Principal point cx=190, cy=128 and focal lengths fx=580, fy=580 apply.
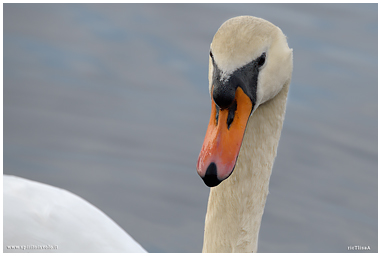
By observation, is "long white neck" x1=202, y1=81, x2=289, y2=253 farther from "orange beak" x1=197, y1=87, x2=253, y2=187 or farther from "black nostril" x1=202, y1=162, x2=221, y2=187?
"black nostril" x1=202, y1=162, x2=221, y2=187

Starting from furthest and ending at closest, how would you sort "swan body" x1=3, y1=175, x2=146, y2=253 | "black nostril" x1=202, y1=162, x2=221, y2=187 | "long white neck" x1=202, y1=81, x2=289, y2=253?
1. "swan body" x1=3, y1=175, x2=146, y2=253
2. "long white neck" x1=202, y1=81, x2=289, y2=253
3. "black nostril" x1=202, y1=162, x2=221, y2=187

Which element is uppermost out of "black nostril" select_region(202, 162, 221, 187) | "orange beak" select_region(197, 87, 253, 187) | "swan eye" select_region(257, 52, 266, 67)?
→ "swan eye" select_region(257, 52, 266, 67)

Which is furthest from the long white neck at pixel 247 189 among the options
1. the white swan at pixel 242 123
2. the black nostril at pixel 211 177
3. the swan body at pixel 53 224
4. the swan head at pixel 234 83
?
the swan body at pixel 53 224

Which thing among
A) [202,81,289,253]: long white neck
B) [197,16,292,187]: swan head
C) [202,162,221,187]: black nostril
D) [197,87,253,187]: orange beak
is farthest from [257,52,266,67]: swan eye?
[202,162,221,187]: black nostril

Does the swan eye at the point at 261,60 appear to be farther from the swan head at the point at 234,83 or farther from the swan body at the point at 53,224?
the swan body at the point at 53,224

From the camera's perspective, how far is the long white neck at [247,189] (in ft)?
9.68

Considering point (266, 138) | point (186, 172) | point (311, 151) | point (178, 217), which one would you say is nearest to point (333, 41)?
point (311, 151)

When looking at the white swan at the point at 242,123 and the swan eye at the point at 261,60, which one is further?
the swan eye at the point at 261,60

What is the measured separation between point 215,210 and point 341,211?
2705 millimetres

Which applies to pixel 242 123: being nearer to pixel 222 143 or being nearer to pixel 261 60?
pixel 222 143

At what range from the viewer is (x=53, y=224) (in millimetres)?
3689

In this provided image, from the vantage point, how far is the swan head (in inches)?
98.4

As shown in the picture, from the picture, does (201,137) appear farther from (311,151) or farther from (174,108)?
(311,151)

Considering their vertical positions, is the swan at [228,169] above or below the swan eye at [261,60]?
below
